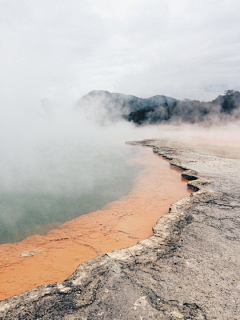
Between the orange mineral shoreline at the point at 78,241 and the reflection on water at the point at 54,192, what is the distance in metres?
0.32

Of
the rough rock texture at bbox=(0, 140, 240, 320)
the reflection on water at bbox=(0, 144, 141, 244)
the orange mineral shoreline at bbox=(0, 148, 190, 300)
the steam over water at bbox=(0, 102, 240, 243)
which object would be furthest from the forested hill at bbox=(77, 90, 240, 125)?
the rough rock texture at bbox=(0, 140, 240, 320)

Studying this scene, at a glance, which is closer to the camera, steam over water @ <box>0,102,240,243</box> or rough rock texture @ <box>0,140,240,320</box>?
rough rock texture @ <box>0,140,240,320</box>

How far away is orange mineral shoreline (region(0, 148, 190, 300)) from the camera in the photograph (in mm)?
2205

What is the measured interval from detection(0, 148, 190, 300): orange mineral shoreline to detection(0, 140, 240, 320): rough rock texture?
1.67ft

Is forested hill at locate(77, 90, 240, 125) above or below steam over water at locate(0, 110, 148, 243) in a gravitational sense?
above

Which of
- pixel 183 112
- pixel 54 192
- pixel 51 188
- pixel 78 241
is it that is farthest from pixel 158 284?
pixel 183 112

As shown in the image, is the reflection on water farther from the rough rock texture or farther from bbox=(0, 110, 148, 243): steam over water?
the rough rock texture

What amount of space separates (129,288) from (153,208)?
231 centimetres

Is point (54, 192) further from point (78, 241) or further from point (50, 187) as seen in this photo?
point (78, 241)

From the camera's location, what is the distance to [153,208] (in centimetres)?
386

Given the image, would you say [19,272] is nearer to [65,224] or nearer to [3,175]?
[65,224]

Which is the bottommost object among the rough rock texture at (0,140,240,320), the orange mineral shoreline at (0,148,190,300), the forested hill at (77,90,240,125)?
the orange mineral shoreline at (0,148,190,300)

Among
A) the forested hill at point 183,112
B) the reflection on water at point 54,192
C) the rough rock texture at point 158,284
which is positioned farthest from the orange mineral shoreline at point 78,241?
the forested hill at point 183,112

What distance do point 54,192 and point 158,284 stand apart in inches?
149
